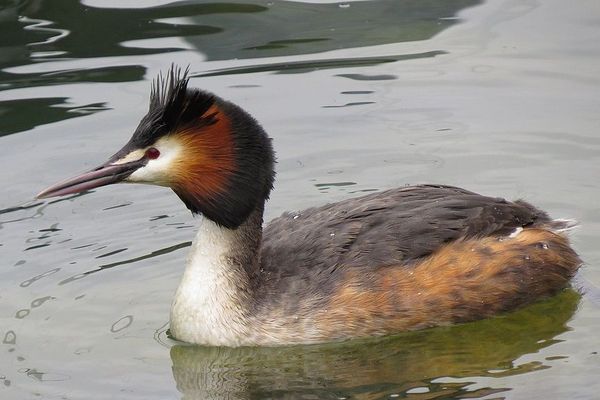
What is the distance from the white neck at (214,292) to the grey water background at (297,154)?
0.10 meters

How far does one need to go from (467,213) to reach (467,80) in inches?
140

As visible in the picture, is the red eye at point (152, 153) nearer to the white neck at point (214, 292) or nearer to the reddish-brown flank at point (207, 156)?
the reddish-brown flank at point (207, 156)

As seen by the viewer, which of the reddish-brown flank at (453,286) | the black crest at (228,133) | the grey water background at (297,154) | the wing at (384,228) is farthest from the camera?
the wing at (384,228)

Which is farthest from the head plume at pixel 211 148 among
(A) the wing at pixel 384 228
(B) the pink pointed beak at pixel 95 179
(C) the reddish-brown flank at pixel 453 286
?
(C) the reddish-brown flank at pixel 453 286

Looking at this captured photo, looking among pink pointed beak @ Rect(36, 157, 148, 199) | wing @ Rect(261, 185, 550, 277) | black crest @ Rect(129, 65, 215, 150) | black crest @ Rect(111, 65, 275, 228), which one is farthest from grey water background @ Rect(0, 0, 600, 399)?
black crest @ Rect(129, 65, 215, 150)

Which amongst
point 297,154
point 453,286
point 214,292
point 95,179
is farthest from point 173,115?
point 297,154

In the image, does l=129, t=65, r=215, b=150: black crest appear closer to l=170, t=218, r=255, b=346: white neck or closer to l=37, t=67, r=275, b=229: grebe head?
l=37, t=67, r=275, b=229: grebe head

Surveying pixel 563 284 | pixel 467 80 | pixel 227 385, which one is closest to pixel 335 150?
pixel 467 80

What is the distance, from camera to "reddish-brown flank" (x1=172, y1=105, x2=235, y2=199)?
296 inches

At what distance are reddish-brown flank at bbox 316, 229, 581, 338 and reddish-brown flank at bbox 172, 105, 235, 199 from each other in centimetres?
89

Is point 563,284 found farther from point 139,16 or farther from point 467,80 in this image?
point 139,16

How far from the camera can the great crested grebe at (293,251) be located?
24.6 feet

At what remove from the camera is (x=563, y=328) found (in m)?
7.75

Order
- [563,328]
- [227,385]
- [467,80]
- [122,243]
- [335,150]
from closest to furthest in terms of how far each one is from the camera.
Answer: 1. [227,385]
2. [563,328]
3. [122,243]
4. [335,150]
5. [467,80]
